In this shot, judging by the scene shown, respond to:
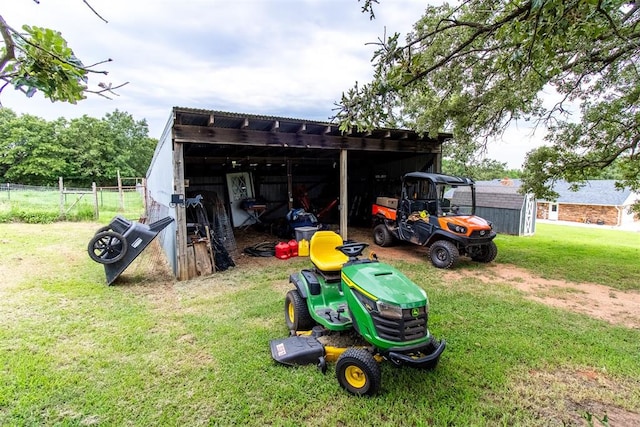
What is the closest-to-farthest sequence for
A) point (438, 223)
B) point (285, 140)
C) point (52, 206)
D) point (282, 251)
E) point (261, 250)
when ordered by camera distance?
point (438, 223) → point (285, 140) → point (282, 251) → point (261, 250) → point (52, 206)

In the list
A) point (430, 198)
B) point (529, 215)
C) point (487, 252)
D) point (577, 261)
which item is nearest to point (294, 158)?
point (430, 198)

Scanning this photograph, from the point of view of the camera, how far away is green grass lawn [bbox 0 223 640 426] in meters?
2.06

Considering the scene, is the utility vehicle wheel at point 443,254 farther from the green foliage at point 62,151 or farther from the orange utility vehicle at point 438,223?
the green foliage at point 62,151

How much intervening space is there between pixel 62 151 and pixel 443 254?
31.6m

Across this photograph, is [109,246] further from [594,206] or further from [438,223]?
[594,206]

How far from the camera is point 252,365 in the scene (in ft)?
8.48

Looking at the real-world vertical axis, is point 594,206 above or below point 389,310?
below

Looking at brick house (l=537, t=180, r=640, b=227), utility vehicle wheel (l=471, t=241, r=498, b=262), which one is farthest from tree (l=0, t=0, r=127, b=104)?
brick house (l=537, t=180, r=640, b=227)

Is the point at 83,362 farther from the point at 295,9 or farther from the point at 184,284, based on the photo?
the point at 295,9

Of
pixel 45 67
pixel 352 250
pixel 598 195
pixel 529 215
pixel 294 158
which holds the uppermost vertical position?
pixel 294 158

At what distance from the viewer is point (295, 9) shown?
275 cm

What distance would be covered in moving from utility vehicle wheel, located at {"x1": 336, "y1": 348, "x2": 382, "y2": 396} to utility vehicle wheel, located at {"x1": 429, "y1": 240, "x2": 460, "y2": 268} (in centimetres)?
387

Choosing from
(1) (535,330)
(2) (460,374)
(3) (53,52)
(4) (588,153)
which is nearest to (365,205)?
(4) (588,153)

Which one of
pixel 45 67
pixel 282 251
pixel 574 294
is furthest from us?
pixel 282 251
